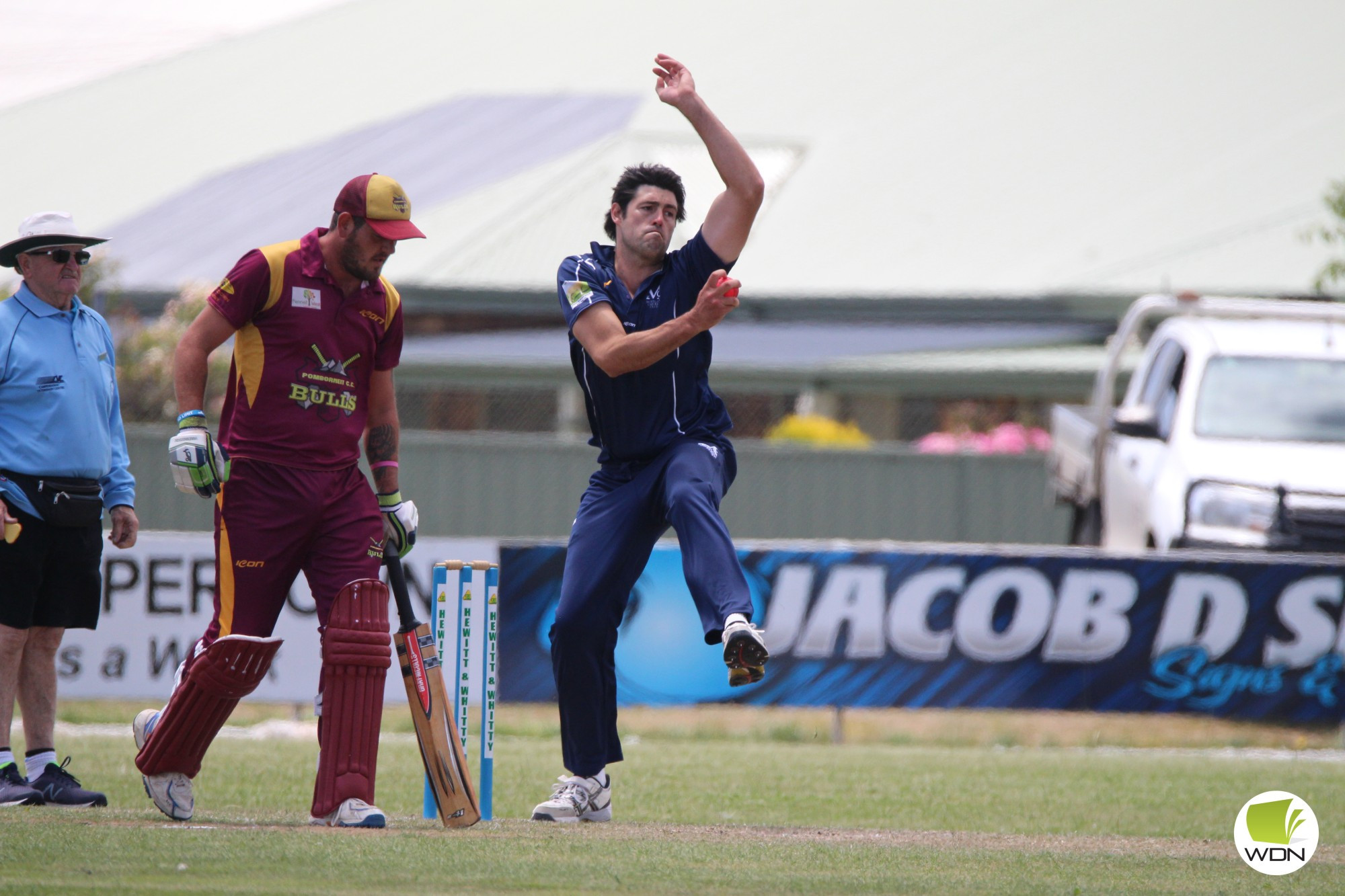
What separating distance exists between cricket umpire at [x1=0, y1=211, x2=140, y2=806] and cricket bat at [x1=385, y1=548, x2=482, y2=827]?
1.26 metres

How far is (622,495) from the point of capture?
244 inches

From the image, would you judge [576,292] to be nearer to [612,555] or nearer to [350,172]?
[612,555]

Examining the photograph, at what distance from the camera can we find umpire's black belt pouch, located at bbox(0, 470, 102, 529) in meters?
6.25

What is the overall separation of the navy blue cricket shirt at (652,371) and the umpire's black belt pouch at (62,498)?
1956 millimetres

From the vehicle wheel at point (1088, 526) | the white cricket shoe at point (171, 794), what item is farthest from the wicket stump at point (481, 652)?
the vehicle wheel at point (1088, 526)

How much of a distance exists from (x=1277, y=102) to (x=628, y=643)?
897 inches

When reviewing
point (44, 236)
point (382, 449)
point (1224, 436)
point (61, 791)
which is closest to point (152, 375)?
point (1224, 436)

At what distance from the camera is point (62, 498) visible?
20.7 feet

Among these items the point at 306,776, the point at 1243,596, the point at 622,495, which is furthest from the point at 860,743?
the point at 622,495

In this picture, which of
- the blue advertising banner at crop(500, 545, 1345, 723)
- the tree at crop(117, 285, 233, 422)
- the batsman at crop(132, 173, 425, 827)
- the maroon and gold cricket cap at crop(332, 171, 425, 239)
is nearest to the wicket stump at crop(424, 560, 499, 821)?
the batsman at crop(132, 173, 425, 827)

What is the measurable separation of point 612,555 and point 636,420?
1.67ft

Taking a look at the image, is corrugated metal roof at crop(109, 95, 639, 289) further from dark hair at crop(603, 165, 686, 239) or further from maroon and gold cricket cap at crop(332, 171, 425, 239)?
maroon and gold cricket cap at crop(332, 171, 425, 239)

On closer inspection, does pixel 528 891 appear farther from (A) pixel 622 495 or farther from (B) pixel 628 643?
(B) pixel 628 643

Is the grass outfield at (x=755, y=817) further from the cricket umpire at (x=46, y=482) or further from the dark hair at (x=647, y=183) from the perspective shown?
the dark hair at (x=647, y=183)
